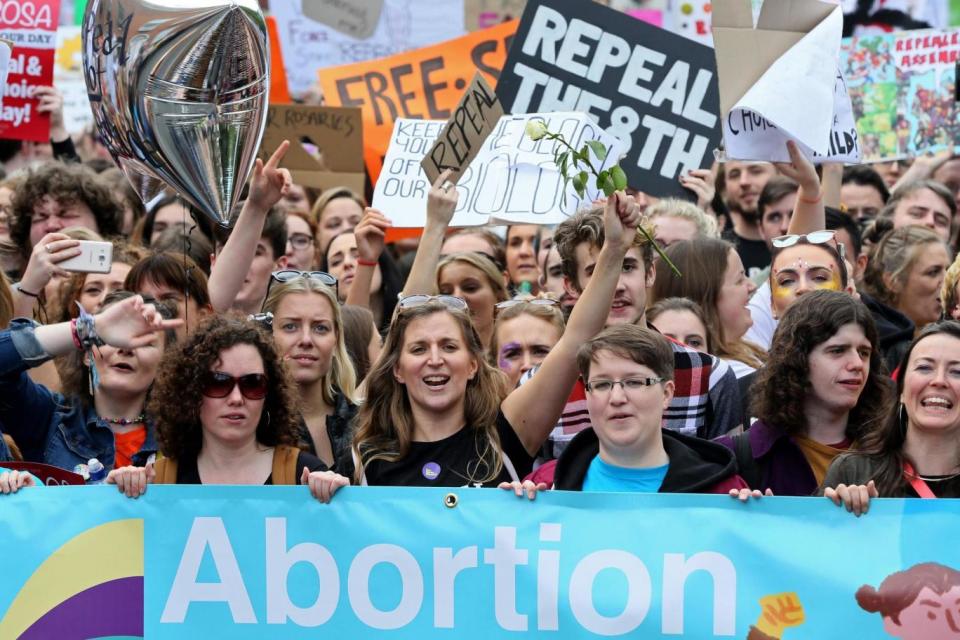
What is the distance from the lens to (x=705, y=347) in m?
5.65

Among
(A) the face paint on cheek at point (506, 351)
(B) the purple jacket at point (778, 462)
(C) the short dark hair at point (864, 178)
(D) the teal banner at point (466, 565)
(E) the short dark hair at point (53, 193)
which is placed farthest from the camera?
(C) the short dark hair at point (864, 178)

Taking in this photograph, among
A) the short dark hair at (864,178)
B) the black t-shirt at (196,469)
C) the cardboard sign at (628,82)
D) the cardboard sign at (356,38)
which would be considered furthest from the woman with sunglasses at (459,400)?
the cardboard sign at (356,38)

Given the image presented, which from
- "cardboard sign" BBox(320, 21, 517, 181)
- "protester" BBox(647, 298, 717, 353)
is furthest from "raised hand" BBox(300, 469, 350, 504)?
"cardboard sign" BBox(320, 21, 517, 181)

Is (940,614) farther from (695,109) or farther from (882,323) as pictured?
(695,109)

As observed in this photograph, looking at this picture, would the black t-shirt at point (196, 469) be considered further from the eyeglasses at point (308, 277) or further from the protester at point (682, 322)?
the protester at point (682, 322)

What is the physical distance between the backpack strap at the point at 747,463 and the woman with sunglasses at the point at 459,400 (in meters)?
0.54

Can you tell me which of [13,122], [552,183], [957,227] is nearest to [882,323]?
[552,183]

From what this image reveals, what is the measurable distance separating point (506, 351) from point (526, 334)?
3.8 inches

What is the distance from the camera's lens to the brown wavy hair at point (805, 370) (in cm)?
482

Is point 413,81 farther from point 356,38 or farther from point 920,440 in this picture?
point 920,440

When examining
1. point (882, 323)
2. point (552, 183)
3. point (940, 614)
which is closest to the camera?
point (940, 614)

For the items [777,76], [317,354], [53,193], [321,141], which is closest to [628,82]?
[777,76]

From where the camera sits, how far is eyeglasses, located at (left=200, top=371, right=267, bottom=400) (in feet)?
15.9

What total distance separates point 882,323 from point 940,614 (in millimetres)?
2114
